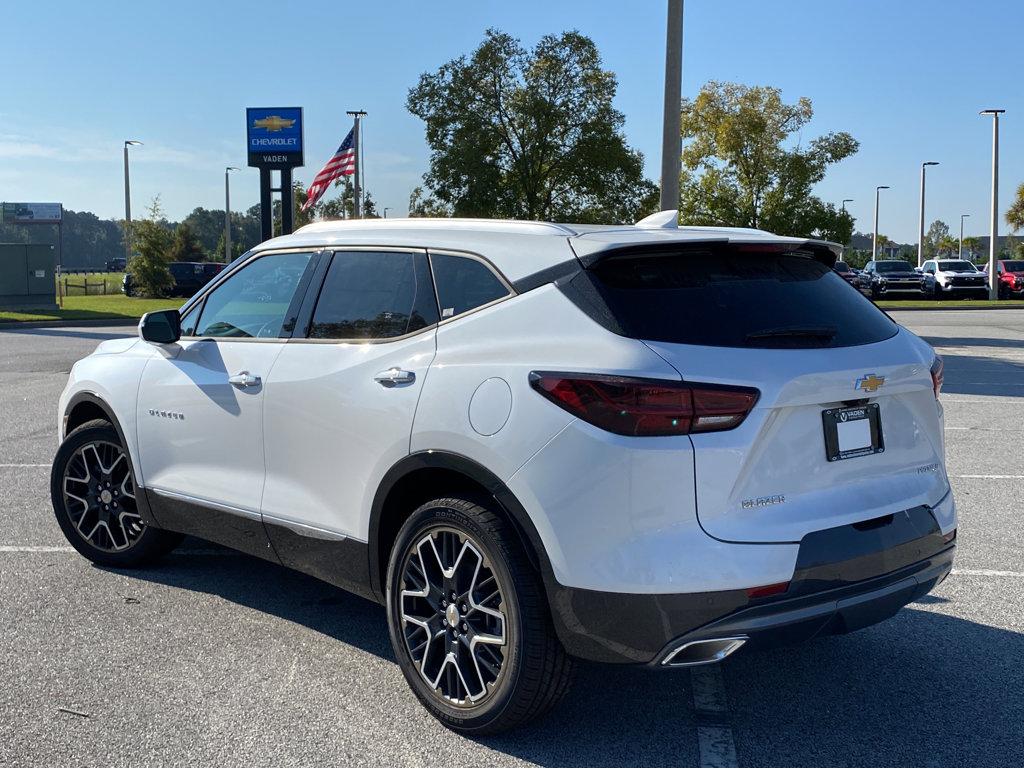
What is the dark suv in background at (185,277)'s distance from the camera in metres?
49.8

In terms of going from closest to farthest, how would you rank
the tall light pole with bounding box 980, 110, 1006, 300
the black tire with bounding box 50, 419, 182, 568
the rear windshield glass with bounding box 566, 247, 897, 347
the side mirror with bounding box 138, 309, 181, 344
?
1. the rear windshield glass with bounding box 566, 247, 897, 347
2. the side mirror with bounding box 138, 309, 181, 344
3. the black tire with bounding box 50, 419, 182, 568
4. the tall light pole with bounding box 980, 110, 1006, 300

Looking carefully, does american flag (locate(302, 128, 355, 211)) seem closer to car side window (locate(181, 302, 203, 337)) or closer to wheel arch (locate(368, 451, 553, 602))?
car side window (locate(181, 302, 203, 337))

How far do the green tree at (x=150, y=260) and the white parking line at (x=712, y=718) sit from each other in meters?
47.9

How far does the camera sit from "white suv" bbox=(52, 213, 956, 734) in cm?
312

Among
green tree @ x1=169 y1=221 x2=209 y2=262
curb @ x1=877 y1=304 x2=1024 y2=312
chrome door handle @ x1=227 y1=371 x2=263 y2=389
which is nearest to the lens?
chrome door handle @ x1=227 y1=371 x2=263 y2=389

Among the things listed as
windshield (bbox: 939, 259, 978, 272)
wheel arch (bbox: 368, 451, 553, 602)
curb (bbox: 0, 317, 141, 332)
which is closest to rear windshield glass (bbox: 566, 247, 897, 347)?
wheel arch (bbox: 368, 451, 553, 602)

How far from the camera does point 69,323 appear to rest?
29.7 metres

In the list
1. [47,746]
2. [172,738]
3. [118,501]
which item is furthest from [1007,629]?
[118,501]

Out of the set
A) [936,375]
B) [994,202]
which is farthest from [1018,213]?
[936,375]

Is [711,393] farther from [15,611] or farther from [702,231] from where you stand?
[15,611]

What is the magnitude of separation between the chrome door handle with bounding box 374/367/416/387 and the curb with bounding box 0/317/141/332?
26337mm

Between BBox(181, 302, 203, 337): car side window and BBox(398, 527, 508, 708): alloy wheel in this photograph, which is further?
BBox(181, 302, 203, 337): car side window

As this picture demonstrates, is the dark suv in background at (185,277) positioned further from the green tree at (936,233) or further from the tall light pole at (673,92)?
the green tree at (936,233)

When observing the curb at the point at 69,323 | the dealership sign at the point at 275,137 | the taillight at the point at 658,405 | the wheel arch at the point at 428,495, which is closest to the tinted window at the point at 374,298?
the wheel arch at the point at 428,495
